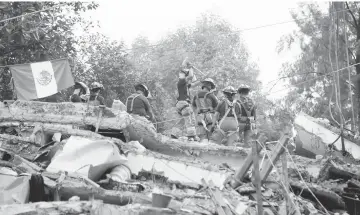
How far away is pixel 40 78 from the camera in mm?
10492

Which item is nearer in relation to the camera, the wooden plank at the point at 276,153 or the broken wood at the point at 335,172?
the wooden plank at the point at 276,153

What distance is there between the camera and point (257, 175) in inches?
206

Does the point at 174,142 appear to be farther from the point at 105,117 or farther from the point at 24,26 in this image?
the point at 24,26

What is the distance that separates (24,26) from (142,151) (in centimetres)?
572

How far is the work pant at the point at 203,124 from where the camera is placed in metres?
10.2

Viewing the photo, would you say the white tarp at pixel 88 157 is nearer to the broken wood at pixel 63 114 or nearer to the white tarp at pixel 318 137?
the broken wood at pixel 63 114

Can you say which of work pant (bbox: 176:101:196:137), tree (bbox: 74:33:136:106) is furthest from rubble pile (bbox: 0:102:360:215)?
tree (bbox: 74:33:136:106)

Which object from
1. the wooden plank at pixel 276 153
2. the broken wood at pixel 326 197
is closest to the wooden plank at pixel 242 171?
the wooden plank at pixel 276 153

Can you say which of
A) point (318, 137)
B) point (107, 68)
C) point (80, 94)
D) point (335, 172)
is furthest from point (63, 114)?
point (107, 68)

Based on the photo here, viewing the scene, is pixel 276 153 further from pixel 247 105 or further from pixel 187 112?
pixel 187 112

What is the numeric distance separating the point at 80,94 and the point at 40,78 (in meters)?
1.07

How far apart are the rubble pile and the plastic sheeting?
0.5 inches

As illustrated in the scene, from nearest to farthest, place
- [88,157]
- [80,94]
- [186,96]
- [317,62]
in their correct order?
[88,157] < [186,96] < [80,94] < [317,62]

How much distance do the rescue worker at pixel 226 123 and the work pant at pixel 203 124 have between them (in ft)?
0.99
